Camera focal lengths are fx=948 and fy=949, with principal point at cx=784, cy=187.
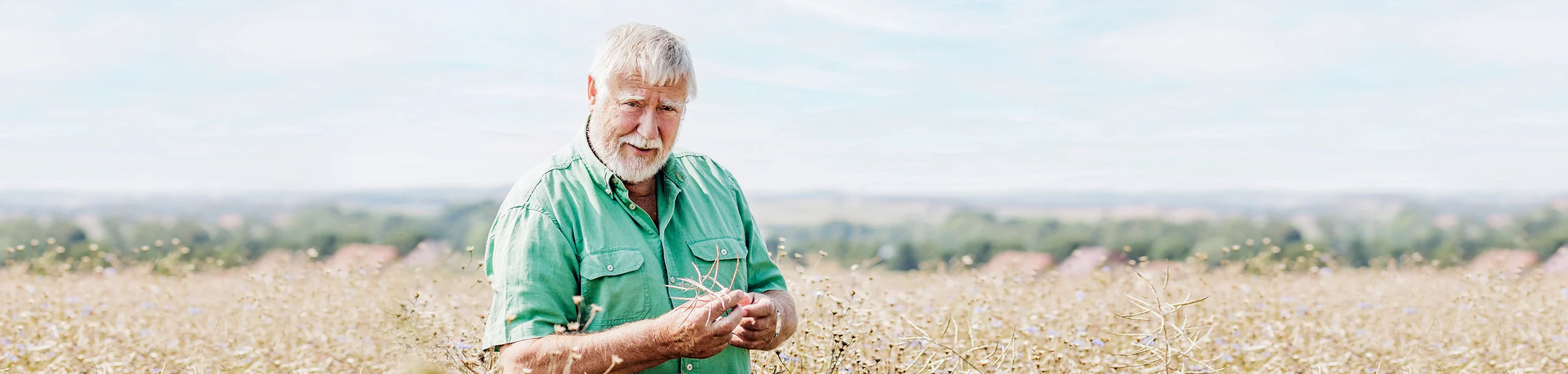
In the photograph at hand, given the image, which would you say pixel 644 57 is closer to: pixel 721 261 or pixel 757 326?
pixel 721 261

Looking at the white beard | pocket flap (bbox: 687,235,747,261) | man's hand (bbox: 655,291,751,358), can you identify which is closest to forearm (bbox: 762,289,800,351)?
pocket flap (bbox: 687,235,747,261)

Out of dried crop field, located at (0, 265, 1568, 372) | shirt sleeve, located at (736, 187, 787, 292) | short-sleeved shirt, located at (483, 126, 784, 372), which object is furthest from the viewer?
dried crop field, located at (0, 265, 1568, 372)

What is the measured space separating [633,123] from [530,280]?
49 centimetres

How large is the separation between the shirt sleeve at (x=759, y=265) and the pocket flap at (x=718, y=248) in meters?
0.08

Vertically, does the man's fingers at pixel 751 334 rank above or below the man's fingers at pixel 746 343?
above

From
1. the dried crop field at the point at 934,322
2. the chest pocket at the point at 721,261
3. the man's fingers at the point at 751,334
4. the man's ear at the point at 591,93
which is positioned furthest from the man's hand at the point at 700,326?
the dried crop field at the point at 934,322

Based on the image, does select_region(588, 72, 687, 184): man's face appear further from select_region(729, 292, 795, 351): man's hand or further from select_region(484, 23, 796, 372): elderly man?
select_region(729, 292, 795, 351): man's hand

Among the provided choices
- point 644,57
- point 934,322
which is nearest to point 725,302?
point 644,57

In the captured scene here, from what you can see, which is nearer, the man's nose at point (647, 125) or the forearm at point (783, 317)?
the man's nose at point (647, 125)

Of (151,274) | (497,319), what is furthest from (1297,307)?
(151,274)

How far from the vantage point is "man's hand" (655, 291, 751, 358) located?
2.22 metres

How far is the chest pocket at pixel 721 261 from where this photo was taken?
265 centimetres

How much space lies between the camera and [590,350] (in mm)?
2281

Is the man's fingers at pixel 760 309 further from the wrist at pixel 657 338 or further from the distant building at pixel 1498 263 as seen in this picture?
the distant building at pixel 1498 263
